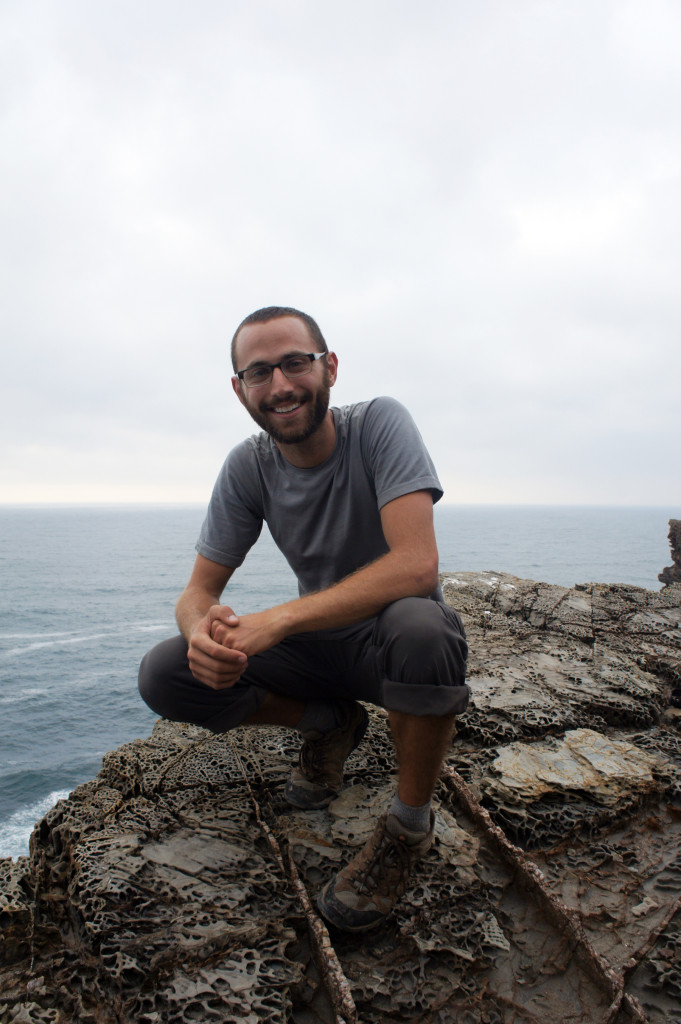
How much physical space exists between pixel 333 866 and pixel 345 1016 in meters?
0.76

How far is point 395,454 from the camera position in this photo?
2957 millimetres

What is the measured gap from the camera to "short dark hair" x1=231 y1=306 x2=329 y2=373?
10.3 ft

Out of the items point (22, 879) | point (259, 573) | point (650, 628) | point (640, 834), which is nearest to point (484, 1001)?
point (640, 834)

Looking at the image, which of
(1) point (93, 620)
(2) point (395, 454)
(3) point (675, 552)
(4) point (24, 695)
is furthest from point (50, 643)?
(2) point (395, 454)

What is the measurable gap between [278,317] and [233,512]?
118 centimetres

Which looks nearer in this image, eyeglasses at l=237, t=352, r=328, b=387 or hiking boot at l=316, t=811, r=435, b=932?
hiking boot at l=316, t=811, r=435, b=932

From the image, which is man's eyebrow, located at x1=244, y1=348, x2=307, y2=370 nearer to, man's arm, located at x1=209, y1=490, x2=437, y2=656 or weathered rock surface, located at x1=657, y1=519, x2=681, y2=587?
man's arm, located at x1=209, y1=490, x2=437, y2=656

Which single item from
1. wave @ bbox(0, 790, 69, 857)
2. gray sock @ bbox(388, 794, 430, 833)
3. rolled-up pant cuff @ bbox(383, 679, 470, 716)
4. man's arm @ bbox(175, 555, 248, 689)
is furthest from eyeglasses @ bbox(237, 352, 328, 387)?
wave @ bbox(0, 790, 69, 857)

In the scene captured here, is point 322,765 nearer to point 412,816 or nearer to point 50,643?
point 412,816

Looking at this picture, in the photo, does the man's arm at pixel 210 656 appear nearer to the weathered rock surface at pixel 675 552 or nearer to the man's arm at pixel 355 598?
the man's arm at pixel 355 598

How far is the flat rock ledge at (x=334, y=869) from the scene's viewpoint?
2.26m

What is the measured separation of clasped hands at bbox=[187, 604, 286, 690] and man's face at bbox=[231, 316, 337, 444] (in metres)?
1.08

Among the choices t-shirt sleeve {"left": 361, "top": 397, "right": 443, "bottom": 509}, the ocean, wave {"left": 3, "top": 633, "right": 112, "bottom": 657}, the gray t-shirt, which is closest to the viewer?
t-shirt sleeve {"left": 361, "top": 397, "right": 443, "bottom": 509}

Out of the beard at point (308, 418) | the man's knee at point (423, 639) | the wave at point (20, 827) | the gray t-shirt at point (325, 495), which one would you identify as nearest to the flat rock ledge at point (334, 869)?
the man's knee at point (423, 639)
